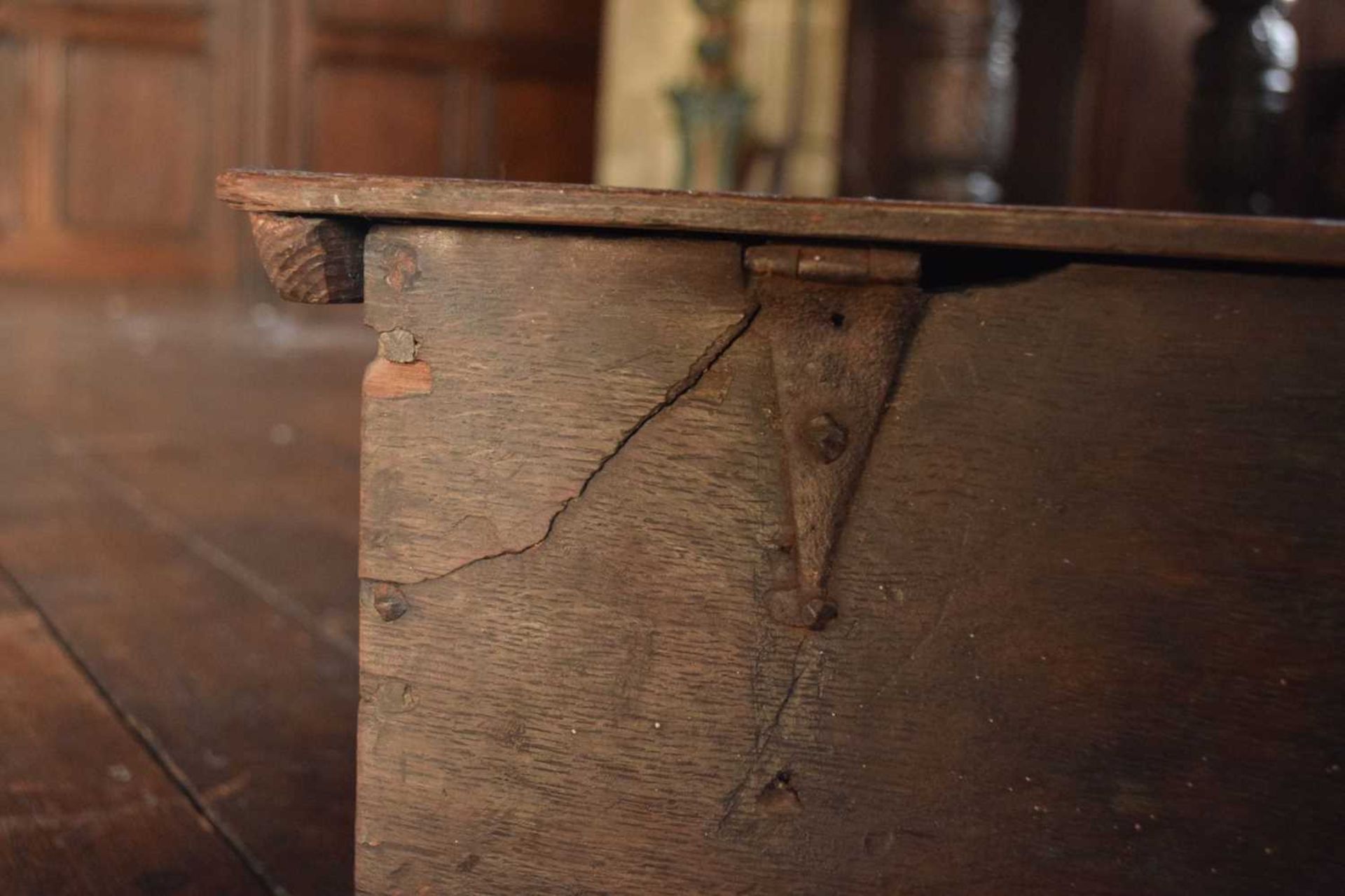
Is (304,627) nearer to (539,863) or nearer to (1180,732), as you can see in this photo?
(539,863)

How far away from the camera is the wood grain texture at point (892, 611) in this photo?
0.78 m

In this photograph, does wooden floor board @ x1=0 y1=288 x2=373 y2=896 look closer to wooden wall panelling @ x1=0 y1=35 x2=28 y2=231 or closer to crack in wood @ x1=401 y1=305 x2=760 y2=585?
crack in wood @ x1=401 y1=305 x2=760 y2=585

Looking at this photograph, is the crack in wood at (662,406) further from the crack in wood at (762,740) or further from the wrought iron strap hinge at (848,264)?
the crack in wood at (762,740)

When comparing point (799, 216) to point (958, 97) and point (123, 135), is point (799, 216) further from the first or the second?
point (123, 135)

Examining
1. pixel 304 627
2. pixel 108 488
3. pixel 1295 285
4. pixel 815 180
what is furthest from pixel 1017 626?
pixel 815 180

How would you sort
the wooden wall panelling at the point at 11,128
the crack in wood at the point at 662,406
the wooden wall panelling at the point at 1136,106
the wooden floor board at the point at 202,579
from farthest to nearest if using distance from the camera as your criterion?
the wooden wall panelling at the point at 11,128 < the wooden wall panelling at the point at 1136,106 < the wooden floor board at the point at 202,579 < the crack in wood at the point at 662,406

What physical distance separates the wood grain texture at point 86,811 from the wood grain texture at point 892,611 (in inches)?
9.8

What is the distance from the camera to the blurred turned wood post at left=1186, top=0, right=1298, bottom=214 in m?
2.75

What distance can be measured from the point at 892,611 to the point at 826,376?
0.45 ft

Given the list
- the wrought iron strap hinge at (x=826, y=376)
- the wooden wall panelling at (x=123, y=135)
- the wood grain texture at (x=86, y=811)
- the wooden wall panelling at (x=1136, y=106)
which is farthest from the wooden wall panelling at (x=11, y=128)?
the wrought iron strap hinge at (x=826, y=376)

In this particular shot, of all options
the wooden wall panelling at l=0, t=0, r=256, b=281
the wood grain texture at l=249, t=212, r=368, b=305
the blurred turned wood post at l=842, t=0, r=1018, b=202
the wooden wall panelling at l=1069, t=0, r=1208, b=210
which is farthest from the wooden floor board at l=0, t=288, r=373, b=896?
the wooden wall panelling at l=0, t=0, r=256, b=281

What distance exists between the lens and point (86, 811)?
1.19m

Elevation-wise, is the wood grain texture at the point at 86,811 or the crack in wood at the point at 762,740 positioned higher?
the crack in wood at the point at 762,740

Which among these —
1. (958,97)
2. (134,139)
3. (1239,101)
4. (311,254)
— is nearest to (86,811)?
(311,254)
